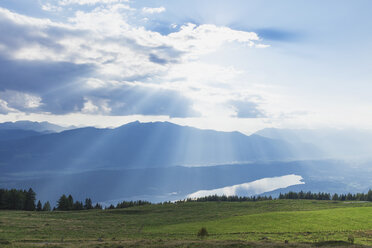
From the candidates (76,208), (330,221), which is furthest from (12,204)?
(330,221)

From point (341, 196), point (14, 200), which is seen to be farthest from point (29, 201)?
point (341, 196)

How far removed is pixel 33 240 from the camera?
40688mm

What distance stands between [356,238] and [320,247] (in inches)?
553

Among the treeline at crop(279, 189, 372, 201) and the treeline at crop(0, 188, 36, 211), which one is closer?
the treeline at crop(0, 188, 36, 211)

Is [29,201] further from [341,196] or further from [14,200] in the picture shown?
[341,196]

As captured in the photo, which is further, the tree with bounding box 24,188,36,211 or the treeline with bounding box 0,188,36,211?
the tree with bounding box 24,188,36,211

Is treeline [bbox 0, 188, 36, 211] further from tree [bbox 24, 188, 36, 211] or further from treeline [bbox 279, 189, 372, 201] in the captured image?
treeline [bbox 279, 189, 372, 201]

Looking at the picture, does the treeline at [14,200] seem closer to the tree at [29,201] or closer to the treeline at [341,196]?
the tree at [29,201]

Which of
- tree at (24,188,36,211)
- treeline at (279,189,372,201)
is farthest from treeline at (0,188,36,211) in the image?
treeline at (279,189,372,201)

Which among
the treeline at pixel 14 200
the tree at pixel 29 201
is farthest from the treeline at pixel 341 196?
the treeline at pixel 14 200

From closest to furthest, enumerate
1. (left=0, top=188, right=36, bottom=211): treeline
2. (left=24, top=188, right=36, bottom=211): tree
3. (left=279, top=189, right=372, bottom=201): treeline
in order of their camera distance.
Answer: (left=0, top=188, right=36, bottom=211): treeline < (left=24, top=188, right=36, bottom=211): tree < (left=279, top=189, right=372, bottom=201): treeline

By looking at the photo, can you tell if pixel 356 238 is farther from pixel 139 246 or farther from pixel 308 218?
pixel 139 246

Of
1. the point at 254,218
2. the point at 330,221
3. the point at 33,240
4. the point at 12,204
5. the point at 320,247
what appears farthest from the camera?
the point at 12,204

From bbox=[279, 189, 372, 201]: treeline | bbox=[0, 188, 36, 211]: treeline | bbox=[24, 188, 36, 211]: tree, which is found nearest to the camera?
bbox=[0, 188, 36, 211]: treeline
